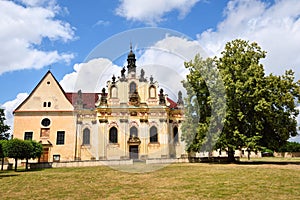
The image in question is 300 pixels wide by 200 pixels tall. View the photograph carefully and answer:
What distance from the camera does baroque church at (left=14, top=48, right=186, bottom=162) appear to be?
3903 centimetres

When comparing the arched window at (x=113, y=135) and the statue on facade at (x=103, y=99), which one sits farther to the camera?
the statue on facade at (x=103, y=99)

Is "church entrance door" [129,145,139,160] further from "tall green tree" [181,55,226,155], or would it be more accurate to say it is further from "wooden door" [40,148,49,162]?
"wooden door" [40,148,49,162]

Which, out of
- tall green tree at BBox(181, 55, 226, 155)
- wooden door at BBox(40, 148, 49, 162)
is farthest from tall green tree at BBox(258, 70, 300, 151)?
wooden door at BBox(40, 148, 49, 162)

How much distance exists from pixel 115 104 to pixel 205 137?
16.6 meters

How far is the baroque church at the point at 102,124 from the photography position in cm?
3903

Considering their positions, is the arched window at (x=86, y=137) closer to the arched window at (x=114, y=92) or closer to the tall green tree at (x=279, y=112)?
the arched window at (x=114, y=92)

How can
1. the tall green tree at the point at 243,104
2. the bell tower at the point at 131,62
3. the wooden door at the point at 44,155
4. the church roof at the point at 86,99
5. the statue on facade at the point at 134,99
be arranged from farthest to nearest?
the bell tower at the point at 131,62, the church roof at the point at 86,99, the statue on facade at the point at 134,99, the wooden door at the point at 44,155, the tall green tree at the point at 243,104

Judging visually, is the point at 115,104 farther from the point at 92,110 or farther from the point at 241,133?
the point at 241,133

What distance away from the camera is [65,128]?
39.8 metres

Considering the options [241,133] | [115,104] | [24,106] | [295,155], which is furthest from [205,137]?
[295,155]

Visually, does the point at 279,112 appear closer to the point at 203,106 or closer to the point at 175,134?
the point at 203,106

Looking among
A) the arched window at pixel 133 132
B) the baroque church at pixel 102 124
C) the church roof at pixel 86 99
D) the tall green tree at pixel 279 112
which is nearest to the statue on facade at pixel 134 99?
the baroque church at pixel 102 124

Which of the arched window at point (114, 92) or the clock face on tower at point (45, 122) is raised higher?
the arched window at point (114, 92)

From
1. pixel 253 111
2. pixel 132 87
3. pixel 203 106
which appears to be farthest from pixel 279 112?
pixel 132 87
